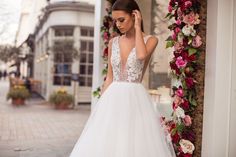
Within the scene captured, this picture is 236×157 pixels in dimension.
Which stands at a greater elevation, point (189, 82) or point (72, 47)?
point (72, 47)

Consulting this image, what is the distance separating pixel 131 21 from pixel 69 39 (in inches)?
510

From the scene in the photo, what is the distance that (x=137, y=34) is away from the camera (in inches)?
99.3

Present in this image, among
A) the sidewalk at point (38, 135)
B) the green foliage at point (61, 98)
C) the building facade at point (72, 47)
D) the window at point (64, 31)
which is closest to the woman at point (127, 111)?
the sidewalk at point (38, 135)

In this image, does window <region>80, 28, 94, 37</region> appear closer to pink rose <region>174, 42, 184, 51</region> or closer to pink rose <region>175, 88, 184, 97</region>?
pink rose <region>174, 42, 184, 51</region>

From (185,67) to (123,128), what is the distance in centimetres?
114

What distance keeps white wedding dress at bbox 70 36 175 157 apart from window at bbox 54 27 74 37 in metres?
13.4

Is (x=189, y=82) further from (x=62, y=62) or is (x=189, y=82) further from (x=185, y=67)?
(x=62, y=62)

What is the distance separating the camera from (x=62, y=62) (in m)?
15.8

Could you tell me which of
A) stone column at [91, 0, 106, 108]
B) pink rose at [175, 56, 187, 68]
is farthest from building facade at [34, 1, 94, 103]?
pink rose at [175, 56, 187, 68]

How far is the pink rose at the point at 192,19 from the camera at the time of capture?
3275 millimetres

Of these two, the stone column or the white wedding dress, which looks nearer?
the white wedding dress

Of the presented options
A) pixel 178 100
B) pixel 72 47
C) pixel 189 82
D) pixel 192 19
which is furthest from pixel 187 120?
pixel 72 47

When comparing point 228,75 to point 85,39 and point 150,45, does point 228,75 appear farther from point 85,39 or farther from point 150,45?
point 85,39

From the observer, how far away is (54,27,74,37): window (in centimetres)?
1579
